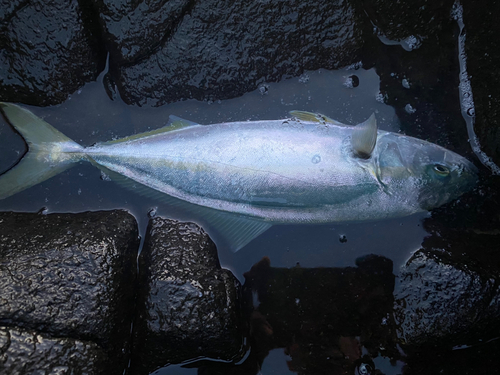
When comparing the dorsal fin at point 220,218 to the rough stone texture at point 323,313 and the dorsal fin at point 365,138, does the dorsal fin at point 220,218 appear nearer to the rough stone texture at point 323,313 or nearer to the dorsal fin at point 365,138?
the rough stone texture at point 323,313

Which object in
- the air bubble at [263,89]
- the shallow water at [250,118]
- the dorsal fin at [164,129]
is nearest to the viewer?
the dorsal fin at [164,129]

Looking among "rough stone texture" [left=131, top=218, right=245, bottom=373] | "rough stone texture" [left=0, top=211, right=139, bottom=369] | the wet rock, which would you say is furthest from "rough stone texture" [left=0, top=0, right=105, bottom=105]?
the wet rock

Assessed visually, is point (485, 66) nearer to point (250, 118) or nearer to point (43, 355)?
point (250, 118)

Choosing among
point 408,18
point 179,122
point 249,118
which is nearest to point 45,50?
point 179,122

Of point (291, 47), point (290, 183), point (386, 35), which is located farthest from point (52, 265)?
point (386, 35)

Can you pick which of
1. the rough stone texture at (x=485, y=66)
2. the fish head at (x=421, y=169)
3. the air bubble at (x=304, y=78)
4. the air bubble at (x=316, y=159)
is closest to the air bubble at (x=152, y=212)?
the air bubble at (x=316, y=159)

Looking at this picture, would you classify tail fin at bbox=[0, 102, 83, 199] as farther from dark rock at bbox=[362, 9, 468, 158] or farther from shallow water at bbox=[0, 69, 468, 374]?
dark rock at bbox=[362, 9, 468, 158]
